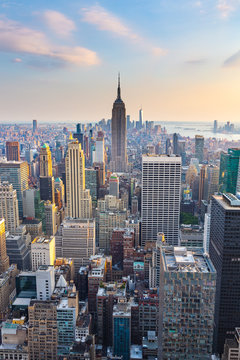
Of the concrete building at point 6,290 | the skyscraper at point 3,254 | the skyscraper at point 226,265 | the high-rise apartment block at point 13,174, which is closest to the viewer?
the skyscraper at point 226,265

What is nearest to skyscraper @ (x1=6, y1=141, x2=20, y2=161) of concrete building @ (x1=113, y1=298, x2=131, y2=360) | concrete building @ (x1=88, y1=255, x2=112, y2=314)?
concrete building @ (x1=88, y1=255, x2=112, y2=314)

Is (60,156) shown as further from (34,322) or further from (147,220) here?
(34,322)

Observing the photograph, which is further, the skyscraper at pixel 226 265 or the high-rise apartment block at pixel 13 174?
the high-rise apartment block at pixel 13 174

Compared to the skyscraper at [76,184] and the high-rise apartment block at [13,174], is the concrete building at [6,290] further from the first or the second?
the high-rise apartment block at [13,174]

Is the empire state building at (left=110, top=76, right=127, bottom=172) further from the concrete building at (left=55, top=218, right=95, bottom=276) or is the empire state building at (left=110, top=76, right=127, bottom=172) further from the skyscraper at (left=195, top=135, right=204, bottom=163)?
the concrete building at (left=55, top=218, right=95, bottom=276)

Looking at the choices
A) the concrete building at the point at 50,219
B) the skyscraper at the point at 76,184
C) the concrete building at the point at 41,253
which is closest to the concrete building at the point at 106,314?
the concrete building at the point at 41,253


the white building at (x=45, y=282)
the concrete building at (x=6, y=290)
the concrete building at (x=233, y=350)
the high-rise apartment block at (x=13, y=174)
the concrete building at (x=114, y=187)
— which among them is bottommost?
the concrete building at (x=6, y=290)

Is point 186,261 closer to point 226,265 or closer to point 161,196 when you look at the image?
point 226,265
